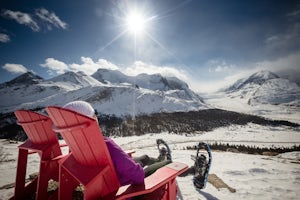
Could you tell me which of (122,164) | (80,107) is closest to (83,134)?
(80,107)

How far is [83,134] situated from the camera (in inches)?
56.6

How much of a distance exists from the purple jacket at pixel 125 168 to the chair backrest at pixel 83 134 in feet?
0.72

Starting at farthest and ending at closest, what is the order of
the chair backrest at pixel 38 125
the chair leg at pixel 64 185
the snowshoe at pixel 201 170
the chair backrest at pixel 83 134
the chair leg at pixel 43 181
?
the snowshoe at pixel 201 170 → the chair backrest at pixel 38 125 → the chair leg at pixel 43 181 → the chair leg at pixel 64 185 → the chair backrest at pixel 83 134

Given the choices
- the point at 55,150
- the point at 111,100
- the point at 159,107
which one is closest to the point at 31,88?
the point at 111,100

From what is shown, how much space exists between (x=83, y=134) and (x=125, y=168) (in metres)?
0.58

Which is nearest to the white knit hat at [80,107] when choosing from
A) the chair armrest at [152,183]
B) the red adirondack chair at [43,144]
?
the chair armrest at [152,183]

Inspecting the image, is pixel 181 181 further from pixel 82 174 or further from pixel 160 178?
pixel 82 174

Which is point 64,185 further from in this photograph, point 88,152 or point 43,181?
point 43,181

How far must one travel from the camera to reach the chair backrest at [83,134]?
136 centimetres

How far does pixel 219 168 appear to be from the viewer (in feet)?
17.4

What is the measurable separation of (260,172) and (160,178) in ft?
15.5

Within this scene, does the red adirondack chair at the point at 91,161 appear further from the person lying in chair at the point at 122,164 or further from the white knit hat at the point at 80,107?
the white knit hat at the point at 80,107

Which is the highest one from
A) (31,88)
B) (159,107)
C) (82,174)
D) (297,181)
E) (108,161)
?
(31,88)

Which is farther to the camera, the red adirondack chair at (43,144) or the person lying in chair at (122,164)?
the red adirondack chair at (43,144)
